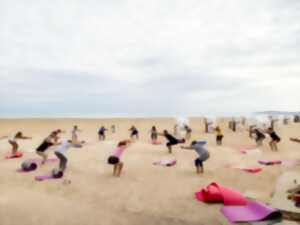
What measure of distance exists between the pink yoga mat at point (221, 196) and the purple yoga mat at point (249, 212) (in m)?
0.31

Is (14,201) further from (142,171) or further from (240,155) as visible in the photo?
(240,155)

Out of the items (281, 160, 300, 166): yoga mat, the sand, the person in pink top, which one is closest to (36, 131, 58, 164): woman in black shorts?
the sand

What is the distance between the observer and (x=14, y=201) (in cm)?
883

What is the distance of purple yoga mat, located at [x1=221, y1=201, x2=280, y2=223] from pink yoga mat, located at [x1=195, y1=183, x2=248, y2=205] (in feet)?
1.01

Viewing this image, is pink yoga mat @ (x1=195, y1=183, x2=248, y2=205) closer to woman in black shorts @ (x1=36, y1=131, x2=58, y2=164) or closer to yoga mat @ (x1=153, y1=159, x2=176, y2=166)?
yoga mat @ (x1=153, y1=159, x2=176, y2=166)

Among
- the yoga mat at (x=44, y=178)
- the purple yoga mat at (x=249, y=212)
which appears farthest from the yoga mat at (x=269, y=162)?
the yoga mat at (x=44, y=178)

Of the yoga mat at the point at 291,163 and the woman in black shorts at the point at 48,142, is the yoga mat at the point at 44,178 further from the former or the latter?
the yoga mat at the point at 291,163

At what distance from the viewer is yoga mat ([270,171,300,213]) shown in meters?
7.25

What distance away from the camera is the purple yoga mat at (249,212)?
6788mm

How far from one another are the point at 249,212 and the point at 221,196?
1.14 meters

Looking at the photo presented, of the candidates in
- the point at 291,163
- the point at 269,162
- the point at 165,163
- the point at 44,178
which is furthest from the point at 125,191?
the point at 291,163

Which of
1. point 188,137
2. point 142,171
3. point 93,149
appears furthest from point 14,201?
point 188,137

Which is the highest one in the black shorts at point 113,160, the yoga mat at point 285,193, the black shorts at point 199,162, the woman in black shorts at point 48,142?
the woman in black shorts at point 48,142

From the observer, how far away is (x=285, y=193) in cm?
845
